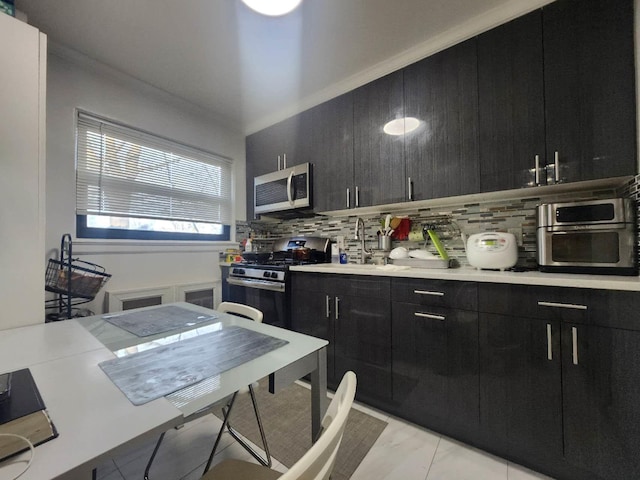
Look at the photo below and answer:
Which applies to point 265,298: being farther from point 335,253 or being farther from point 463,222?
point 463,222

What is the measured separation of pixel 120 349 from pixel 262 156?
8.09 ft

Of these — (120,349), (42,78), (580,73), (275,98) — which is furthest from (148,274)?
(580,73)

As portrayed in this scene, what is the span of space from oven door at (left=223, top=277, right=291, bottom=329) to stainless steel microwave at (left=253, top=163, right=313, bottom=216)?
0.78 m

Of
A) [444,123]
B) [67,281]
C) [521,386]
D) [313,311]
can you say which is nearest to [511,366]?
[521,386]

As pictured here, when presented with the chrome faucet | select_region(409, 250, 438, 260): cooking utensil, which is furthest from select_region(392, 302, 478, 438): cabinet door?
the chrome faucet

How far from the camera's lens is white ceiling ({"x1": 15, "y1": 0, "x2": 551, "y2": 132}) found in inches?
62.8

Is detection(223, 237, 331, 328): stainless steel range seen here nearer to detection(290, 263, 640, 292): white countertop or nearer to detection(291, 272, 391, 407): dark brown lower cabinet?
detection(291, 272, 391, 407): dark brown lower cabinet

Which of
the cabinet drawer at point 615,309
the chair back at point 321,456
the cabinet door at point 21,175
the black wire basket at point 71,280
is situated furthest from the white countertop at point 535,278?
the black wire basket at point 71,280

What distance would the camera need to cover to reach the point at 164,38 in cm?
184

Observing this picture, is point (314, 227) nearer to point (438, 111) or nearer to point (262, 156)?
point (262, 156)

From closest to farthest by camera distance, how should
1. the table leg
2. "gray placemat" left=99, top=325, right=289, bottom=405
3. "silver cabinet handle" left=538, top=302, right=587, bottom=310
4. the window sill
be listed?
"gray placemat" left=99, top=325, right=289, bottom=405 < the table leg < "silver cabinet handle" left=538, top=302, right=587, bottom=310 < the window sill

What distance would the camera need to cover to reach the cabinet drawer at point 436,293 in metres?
1.44

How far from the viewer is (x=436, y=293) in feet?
5.01

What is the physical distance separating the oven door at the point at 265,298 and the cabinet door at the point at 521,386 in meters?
1.42
